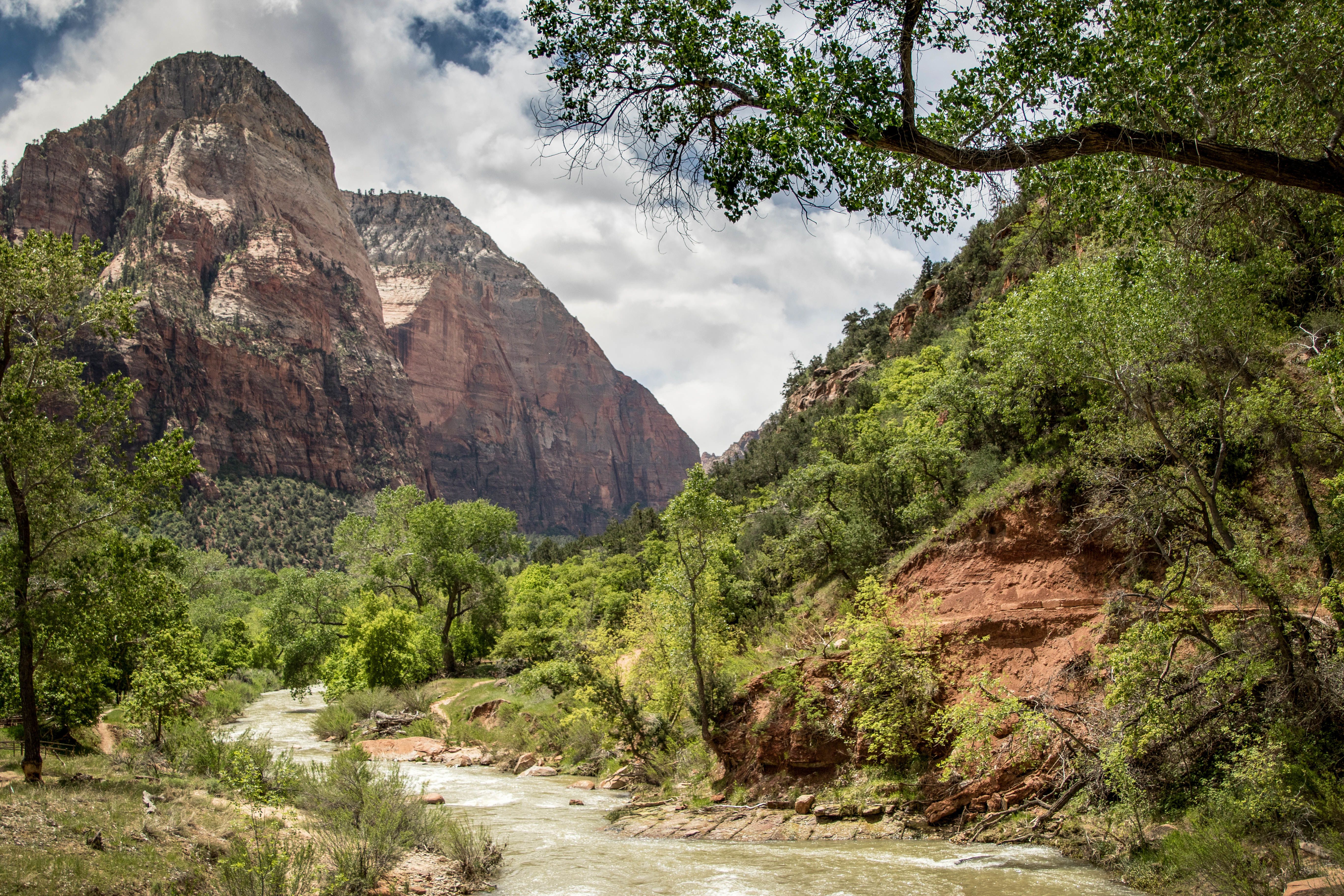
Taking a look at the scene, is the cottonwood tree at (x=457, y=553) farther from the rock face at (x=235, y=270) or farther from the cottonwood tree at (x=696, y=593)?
the rock face at (x=235, y=270)

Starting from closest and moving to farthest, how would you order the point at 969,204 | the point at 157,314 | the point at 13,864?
the point at 969,204 → the point at 13,864 → the point at 157,314

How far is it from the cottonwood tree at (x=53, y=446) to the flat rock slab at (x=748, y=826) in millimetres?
10421

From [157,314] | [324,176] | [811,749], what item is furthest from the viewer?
[324,176]

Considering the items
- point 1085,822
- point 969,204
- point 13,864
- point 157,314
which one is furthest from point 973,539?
point 157,314

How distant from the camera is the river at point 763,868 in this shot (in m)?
10.0

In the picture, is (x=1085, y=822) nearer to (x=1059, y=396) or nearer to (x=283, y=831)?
(x=1059, y=396)

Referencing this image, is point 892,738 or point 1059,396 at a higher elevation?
point 1059,396

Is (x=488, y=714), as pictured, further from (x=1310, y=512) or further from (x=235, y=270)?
(x=235, y=270)

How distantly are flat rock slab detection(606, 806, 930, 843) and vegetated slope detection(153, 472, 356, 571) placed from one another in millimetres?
85894

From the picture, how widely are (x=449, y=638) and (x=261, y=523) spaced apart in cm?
8272

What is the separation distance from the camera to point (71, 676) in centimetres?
1164

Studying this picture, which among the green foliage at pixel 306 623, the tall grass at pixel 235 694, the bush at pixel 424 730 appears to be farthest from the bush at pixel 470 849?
the green foliage at pixel 306 623

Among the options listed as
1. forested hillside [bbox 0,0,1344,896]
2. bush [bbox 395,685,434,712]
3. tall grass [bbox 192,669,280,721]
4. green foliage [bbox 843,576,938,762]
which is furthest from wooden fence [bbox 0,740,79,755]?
bush [bbox 395,685,434,712]

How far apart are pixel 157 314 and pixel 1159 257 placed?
5532 inches
